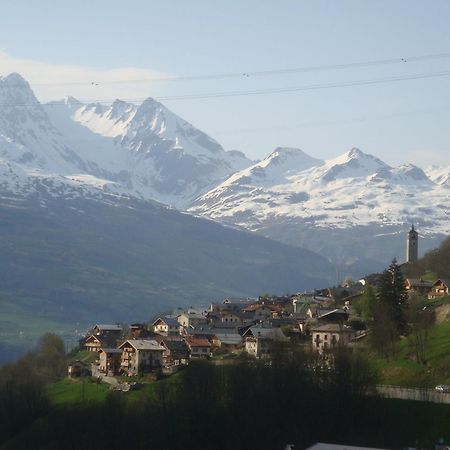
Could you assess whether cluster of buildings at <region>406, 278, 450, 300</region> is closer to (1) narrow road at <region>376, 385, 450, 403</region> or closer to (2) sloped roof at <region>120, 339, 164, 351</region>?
(2) sloped roof at <region>120, 339, 164, 351</region>

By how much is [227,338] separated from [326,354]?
107 feet

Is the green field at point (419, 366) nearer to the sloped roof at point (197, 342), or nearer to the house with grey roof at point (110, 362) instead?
the sloped roof at point (197, 342)

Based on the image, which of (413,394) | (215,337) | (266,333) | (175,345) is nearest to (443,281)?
(266,333)

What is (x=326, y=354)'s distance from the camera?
101062 millimetres

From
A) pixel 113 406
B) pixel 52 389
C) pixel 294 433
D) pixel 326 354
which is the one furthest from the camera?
pixel 52 389

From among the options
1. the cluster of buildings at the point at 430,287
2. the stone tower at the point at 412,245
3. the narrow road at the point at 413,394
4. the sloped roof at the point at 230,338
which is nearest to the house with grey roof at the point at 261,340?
the sloped roof at the point at 230,338

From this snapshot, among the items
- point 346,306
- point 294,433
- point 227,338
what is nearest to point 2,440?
point 294,433

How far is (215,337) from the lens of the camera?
134m

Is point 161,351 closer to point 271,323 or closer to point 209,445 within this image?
point 271,323

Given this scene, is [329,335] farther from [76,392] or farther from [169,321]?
[169,321]

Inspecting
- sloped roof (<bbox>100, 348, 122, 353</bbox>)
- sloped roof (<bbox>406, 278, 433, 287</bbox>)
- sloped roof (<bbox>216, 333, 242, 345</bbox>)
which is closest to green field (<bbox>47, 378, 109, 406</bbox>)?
sloped roof (<bbox>100, 348, 122, 353</bbox>)

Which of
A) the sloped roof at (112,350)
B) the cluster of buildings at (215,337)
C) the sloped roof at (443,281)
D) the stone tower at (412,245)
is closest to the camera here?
the cluster of buildings at (215,337)

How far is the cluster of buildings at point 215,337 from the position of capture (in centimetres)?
11981

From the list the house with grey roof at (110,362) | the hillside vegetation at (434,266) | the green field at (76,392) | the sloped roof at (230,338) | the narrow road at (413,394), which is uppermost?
the hillside vegetation at (434,266)
